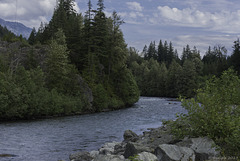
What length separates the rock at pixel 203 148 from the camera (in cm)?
1010

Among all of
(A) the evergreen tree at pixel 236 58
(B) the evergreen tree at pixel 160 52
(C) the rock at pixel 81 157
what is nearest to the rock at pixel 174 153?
(C) the rock at pixel 81 157

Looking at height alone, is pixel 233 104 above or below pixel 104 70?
below

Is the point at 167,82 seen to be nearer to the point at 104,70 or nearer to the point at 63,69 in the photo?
the point at 104,70

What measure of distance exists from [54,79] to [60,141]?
27338 millimetres

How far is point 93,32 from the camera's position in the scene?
57969mm

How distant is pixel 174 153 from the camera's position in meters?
9.78

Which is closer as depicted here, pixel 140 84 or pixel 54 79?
pixel 54 79

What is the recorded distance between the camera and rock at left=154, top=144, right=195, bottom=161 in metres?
9.61

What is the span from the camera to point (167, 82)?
103m

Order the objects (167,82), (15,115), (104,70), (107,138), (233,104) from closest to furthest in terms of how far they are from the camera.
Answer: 1. (233,104)
2. (107,138)
3. (15,115)
4. (104,70)
5. (167,82)

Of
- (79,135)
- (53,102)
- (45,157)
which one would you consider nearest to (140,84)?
(53,102)

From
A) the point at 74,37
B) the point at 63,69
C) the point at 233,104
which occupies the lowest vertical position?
the point at 233,104

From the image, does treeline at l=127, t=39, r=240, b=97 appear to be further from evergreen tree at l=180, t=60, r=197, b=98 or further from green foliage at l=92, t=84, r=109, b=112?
green foliage at l=92, t=84, r=109, b=112

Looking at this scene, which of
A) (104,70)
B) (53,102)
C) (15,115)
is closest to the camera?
(15,115)
